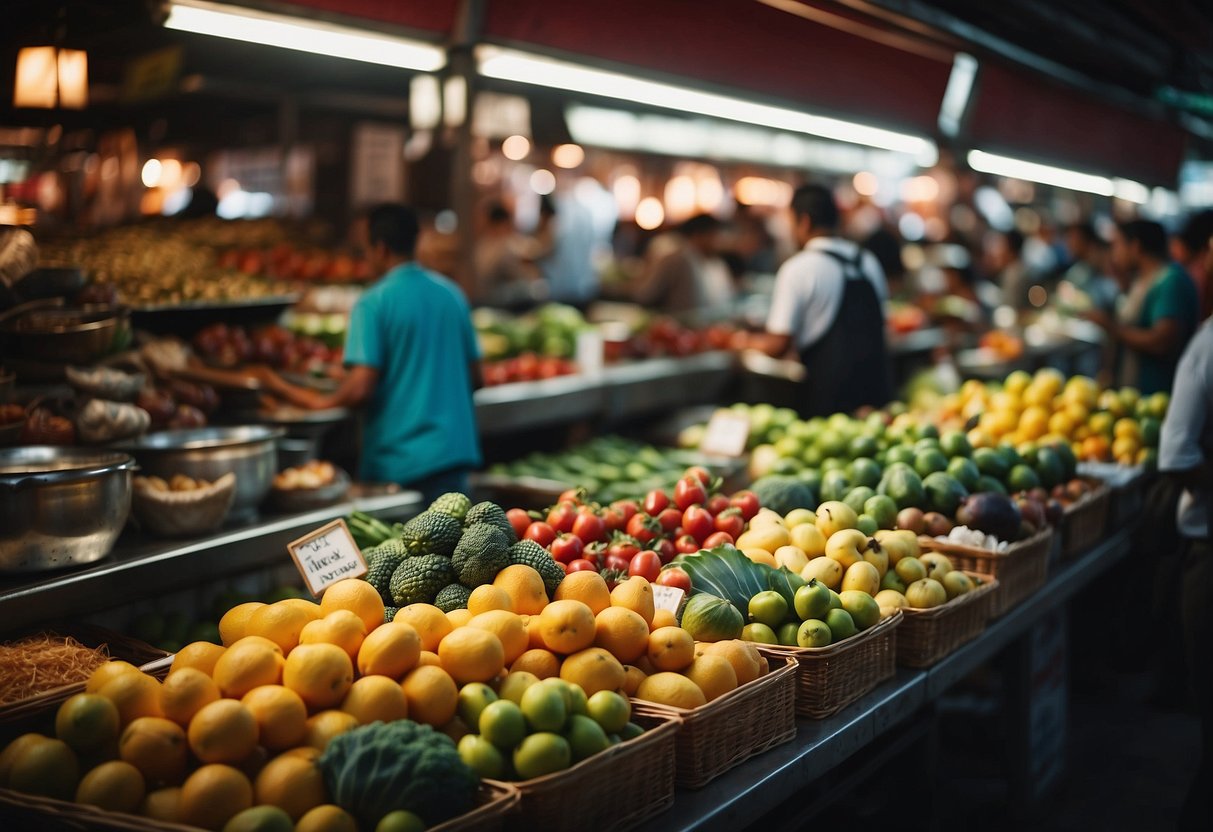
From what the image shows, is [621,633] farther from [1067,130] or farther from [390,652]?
[1067,130]

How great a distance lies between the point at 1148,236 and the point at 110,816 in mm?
7746

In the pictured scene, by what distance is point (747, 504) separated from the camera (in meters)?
4.04

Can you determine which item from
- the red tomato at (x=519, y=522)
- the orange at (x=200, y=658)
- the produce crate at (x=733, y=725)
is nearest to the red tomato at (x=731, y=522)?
the red tomato at (x=519, y=522)

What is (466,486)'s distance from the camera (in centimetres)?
531

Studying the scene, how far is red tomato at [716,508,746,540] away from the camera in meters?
3.78

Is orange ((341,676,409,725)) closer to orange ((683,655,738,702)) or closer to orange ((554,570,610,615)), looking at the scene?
orange ((554,570,610,615))

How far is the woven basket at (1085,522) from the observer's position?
4.90 meters

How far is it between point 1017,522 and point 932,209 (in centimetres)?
2031

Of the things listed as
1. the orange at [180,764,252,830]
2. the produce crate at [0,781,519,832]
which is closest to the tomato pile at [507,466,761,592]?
the produce crate at [0,781,519,832]

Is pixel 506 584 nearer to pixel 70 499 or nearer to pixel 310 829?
pixel 310 829

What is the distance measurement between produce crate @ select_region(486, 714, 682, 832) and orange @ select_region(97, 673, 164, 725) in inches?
32.4

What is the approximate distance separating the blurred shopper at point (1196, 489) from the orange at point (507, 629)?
307cm

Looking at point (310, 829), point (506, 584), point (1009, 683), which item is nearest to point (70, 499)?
point (506, 584)

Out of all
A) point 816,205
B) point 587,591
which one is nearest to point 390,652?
point 587,591
